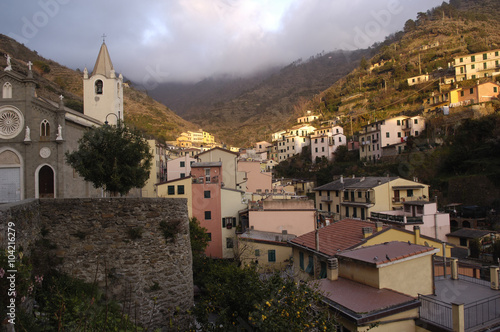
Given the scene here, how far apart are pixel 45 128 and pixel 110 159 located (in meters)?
12.4

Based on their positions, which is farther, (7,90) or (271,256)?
(7,90)

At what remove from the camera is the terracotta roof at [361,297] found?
9109 mm

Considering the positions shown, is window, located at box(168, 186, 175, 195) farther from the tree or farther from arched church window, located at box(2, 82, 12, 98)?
arched church window, located at box(2, 82, 12, 98)

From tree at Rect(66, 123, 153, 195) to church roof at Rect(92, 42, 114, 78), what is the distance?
2559 centimetres

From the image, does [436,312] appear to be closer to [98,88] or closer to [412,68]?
[98,88]

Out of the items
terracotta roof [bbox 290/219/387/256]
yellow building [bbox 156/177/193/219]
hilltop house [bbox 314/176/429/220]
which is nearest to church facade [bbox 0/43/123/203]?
yellow building [bbox 156/177/193/219]

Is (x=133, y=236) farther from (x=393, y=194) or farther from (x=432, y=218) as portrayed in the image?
(x=393, y=194)

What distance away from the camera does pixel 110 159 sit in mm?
17891

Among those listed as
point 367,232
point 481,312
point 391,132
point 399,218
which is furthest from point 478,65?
point 481,312

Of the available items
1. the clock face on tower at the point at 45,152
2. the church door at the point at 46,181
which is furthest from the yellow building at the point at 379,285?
the clock face on tower at the point at 45,152

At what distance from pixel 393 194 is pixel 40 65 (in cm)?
11440

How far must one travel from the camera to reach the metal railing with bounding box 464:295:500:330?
32.9ft

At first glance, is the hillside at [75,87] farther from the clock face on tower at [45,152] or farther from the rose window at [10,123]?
the clock face on tower at [45,152]

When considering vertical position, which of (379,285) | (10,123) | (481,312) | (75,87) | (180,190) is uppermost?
(75,87)
